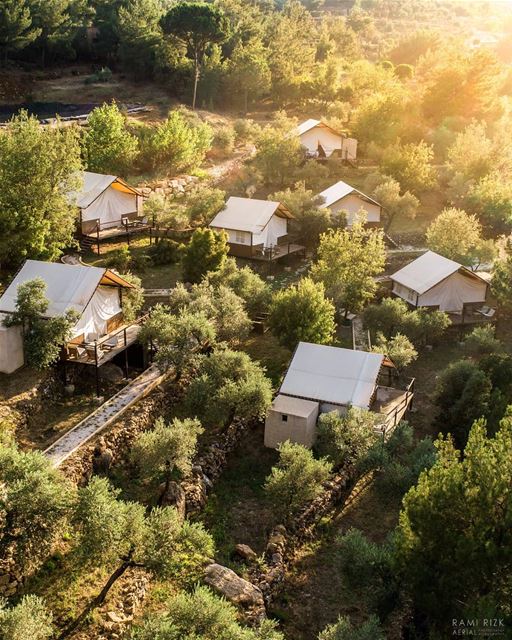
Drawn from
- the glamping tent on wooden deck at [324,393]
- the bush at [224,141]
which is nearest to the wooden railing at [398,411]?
the glamping tent on wooden deck at [324,393]

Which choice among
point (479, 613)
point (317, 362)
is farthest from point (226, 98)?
point (479, 613)

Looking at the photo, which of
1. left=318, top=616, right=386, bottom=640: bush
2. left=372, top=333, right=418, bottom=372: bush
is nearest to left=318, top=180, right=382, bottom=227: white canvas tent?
left=372, top=333, right=418, bottom=372: bush

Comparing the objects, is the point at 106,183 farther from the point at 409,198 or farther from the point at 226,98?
the point at 226,98

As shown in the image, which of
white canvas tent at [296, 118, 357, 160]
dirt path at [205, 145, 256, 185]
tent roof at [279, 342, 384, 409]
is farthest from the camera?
white canvas tent at [296, 118, 357, 160]

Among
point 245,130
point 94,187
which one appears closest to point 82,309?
point 94,187

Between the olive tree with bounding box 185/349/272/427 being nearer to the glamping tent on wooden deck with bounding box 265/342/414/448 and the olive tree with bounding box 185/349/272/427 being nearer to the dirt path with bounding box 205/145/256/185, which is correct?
the glamping tent on wooden deck with bounding box 265/342/414/448

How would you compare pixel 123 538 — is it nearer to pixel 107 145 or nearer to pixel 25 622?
pixel 25 622
